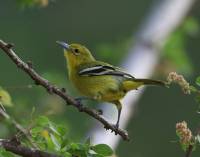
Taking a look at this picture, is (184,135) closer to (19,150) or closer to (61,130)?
(61,130)

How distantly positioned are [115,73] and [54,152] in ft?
6.53

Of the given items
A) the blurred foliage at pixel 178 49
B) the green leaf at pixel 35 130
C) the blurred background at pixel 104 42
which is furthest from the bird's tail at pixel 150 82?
the blurred background at pixel 104 42

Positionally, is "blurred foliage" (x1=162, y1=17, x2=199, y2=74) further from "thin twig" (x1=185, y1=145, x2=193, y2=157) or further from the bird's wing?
"thin twig" (x1=185, y1=145, x2=193, y2=157)

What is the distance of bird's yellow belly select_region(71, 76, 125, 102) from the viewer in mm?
4906

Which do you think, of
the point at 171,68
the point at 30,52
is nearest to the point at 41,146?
the point at 171,68

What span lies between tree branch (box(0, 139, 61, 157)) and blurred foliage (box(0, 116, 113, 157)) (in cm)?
10

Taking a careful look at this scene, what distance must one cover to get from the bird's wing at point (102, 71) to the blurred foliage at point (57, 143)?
1831 mm

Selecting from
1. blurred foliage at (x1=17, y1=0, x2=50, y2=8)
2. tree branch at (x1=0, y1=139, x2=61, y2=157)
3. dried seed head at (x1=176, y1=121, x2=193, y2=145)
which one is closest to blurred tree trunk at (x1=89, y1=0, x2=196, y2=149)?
blurred foliage at (x1=17, y1=0, x2=50, y2=8)

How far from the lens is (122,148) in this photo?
1138 centimetres

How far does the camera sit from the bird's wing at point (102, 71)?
507 cm

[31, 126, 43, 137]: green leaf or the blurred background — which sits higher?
the blurred background

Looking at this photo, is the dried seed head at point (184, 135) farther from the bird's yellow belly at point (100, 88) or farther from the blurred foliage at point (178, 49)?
the blurred foliage at point (178, 49)

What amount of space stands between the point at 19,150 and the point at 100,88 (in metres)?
2.01

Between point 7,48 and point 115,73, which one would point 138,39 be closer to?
point 115,73
